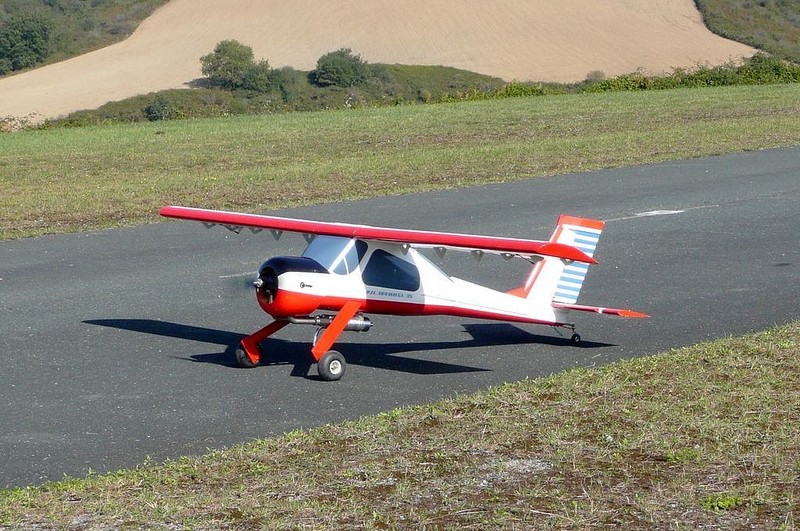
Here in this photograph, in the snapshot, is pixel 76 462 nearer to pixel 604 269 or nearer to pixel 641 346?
pixel 641 346

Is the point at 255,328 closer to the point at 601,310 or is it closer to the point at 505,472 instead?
the point at 601,310

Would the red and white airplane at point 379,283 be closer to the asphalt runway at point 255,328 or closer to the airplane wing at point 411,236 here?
the airplane wing at point 411,236

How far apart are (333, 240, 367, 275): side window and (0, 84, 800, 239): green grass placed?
361 inches

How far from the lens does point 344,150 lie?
29.8m

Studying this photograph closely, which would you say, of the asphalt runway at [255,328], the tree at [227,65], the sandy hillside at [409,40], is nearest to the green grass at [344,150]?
the asphalt runway at [255,328]

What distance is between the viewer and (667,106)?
132ft

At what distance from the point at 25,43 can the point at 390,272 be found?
8150cm

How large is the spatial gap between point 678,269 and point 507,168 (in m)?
11.4

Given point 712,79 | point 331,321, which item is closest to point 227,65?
point 712,79

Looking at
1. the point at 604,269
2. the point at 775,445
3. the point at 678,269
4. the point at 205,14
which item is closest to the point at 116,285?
the point at 604,269

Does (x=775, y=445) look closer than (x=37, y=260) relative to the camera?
Yes

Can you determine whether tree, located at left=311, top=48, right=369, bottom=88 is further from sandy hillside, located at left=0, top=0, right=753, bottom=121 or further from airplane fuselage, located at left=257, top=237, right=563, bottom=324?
airplane fuselage, located at left=257, top=237, right=563, bottom=324

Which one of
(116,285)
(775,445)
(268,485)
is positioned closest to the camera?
(268,485)

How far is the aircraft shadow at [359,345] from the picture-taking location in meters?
9.45
